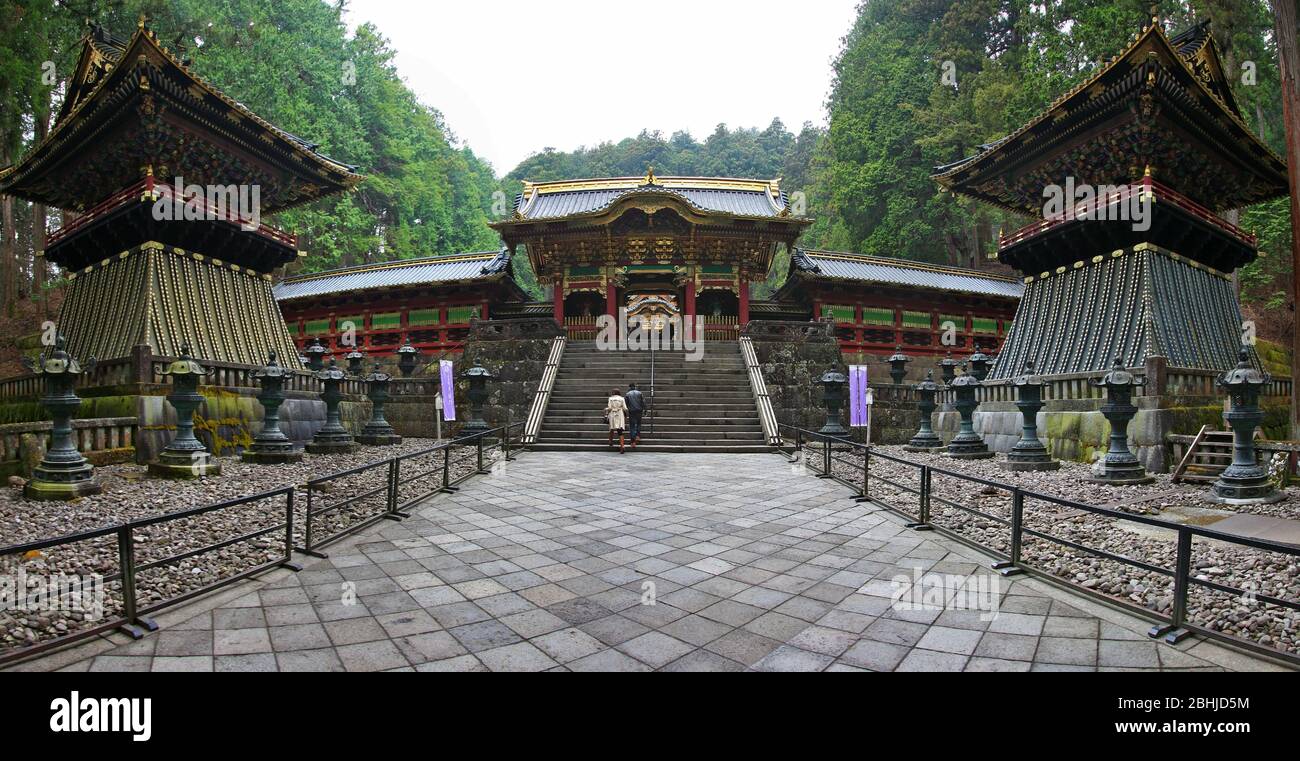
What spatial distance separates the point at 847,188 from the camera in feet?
88.4

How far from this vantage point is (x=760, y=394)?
49.2 feet

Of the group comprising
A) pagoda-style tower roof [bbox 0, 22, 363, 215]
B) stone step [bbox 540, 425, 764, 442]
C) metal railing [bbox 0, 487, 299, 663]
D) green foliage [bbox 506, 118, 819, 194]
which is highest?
green foliage [bbox 506, 118, 819, 194]

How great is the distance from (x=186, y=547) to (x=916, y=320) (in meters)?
23.0

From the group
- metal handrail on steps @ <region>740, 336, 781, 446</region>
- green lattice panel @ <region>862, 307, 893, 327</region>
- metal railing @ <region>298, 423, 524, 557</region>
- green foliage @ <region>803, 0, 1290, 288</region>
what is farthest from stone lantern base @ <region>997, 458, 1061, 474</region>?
green foliage @ <region>803, 0, 1290, 288</region>

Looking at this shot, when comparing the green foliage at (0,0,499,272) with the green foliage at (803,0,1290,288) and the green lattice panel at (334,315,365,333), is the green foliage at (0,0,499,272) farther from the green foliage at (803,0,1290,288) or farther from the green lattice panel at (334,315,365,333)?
the green foliage at (803,0,1290,288)

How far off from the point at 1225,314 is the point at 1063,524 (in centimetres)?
1256

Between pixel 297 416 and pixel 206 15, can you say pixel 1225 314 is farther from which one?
→ pixel 206 15

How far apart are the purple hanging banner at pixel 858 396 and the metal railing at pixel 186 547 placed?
9120mm

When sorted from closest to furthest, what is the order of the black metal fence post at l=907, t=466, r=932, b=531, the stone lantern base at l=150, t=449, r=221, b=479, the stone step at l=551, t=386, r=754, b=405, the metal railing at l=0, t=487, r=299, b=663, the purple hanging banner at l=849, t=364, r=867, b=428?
the metal railing at l=0, t=487, r=299, b=663, the black metal fence post at l=907, t=466, r=932, b=531, the stone lantern base at l=150, t=449, r=221, b=479, the purple hanging banner at l=849, t=364, r=867, b=428, the stone step at l=551, t=386, r=754, b=405

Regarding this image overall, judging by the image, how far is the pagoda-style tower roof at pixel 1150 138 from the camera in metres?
11.1

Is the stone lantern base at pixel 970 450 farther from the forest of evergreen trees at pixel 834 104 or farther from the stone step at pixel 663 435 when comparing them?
the forest of evergreen trees at pixel 834 104

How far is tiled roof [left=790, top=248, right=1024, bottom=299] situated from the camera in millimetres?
20953

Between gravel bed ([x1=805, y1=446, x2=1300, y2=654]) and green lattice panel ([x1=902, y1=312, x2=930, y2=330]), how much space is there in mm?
12924
